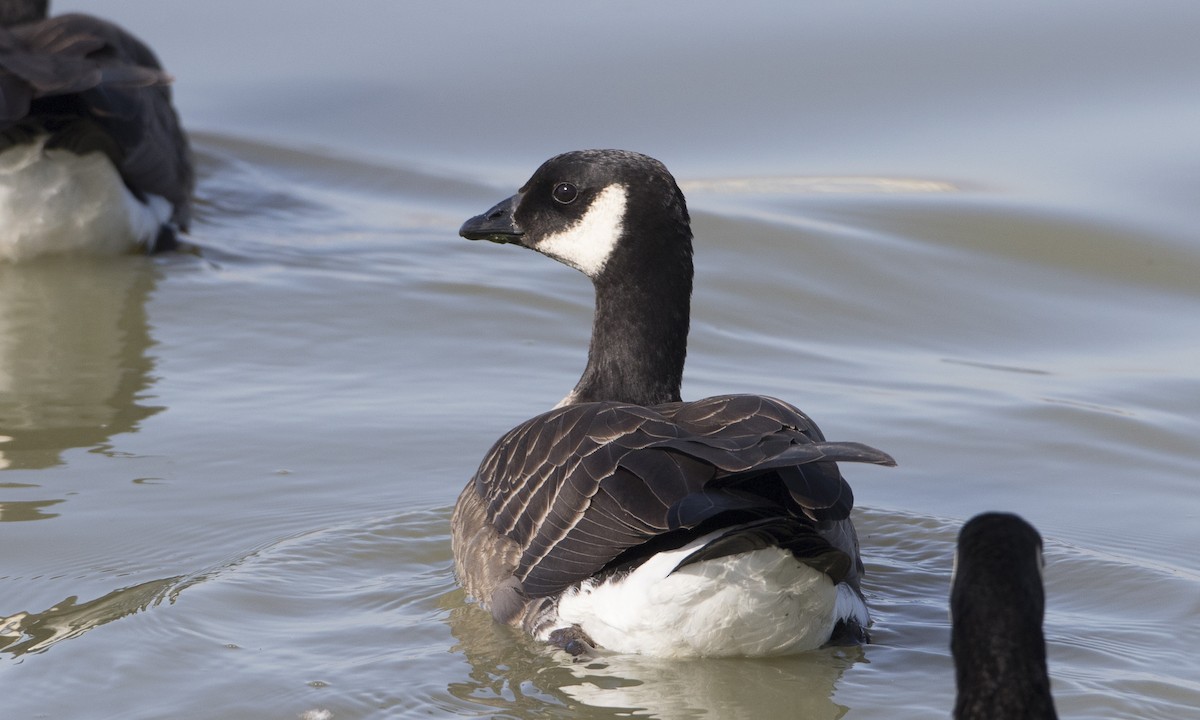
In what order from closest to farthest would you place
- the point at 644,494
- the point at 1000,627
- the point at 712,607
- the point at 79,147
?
the point at 1000,627
the point at 644,494
the point at 712,607
the point at 79,147

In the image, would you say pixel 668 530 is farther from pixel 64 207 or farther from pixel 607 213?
pixel 64 207

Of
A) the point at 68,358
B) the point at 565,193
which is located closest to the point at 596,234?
the point at 565,193

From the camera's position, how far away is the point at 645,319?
5.99 m

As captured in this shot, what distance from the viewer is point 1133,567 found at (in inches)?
229

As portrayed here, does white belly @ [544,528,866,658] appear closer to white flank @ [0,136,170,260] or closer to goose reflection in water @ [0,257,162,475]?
goose reflection in water @ [0,257,162,475]

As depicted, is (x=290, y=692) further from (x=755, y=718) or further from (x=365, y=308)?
(x=365, y=308)

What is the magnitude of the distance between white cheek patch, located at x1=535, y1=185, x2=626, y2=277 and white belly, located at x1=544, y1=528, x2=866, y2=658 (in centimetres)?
149

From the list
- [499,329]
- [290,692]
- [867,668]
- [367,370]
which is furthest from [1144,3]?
[290,692]

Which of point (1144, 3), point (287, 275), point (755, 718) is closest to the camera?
point (755, 718)

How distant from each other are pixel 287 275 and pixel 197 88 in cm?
456

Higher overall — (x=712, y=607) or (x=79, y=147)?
(x=79, y=147)

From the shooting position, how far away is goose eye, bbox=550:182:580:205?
20.1 feet

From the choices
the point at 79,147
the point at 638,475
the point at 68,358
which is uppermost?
the point at 79,147

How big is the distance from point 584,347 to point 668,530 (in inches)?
146
